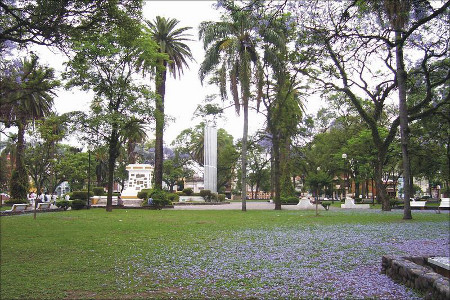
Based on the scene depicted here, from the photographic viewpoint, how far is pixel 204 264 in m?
6.93

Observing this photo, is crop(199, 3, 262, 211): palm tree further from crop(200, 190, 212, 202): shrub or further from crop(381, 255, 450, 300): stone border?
crop(200, 190, 212, 202): shrub

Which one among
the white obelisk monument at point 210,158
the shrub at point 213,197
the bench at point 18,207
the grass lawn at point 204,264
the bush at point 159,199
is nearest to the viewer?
the grass lawn at point 204,264

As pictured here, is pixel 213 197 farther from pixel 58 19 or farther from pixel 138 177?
pixel 58 19

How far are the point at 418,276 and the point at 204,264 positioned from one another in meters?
3.44

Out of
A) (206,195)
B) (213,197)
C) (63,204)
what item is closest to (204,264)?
(63,204)

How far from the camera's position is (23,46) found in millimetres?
9016

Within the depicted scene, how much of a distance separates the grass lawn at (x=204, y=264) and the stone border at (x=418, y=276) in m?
0.16

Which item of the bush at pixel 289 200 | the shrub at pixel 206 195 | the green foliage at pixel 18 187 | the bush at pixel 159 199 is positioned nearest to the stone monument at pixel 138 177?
the shrub at pixel 206 195

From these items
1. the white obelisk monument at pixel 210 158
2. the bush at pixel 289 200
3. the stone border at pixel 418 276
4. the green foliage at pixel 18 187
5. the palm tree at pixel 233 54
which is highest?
the palm tree at pixel 233 54

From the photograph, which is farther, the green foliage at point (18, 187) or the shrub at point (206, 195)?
the shrub at point (206, 195)

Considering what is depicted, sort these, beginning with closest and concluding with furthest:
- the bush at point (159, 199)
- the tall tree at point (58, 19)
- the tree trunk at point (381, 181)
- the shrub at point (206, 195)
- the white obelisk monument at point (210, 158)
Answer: the tall tree at point (58, 19)
the tree trunk at point (381, 181)
the bush at point (159, 199)
the white obelisk monument at point (210, 158)
the shrub at point (206, 195)

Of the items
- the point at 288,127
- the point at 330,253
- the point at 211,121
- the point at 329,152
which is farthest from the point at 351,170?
the point at 330,253

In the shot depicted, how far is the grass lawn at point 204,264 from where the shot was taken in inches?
201

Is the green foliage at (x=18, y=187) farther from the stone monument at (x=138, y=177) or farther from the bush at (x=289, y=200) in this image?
the bush at (x=289, y=200)
